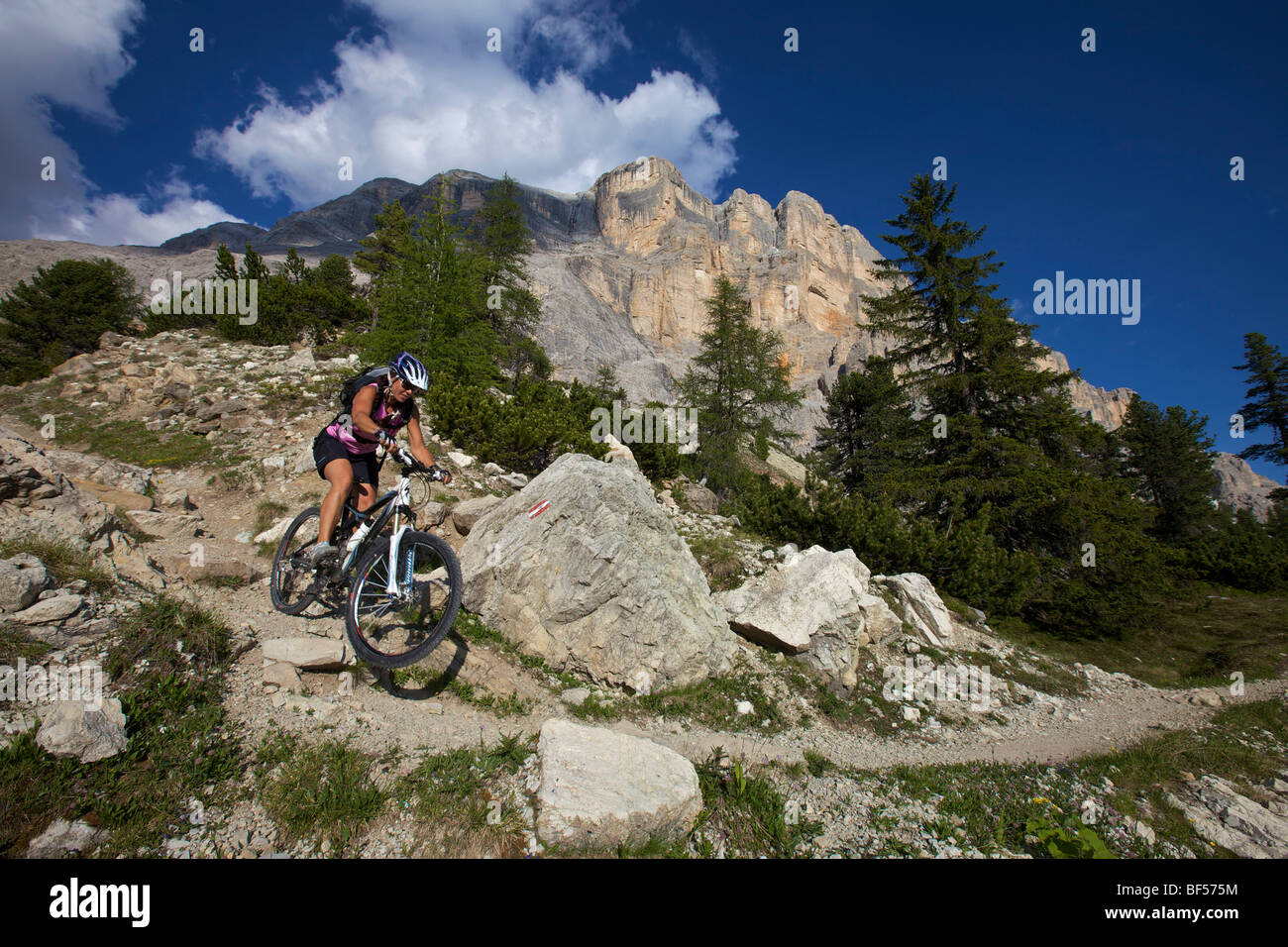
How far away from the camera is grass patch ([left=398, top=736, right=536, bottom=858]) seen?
2.99m

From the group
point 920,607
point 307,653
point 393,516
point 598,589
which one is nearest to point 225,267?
point 393,516

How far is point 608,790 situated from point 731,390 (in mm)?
19644

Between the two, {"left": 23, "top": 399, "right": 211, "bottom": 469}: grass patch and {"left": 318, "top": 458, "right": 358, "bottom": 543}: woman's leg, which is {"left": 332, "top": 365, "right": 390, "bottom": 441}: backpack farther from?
{"left": 23, "top": 399, "right": 211, "bottom": 469}: grass patch

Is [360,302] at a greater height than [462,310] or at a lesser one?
greater

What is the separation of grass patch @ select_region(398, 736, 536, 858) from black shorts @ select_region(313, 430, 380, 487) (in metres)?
3.00

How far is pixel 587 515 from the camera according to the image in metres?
6.43

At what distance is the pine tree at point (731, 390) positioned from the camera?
20.7 meters

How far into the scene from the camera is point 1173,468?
33.5m

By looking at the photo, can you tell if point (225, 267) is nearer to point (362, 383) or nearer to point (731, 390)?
point (731, 390)

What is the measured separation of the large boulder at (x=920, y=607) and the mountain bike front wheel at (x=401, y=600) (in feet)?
29.9

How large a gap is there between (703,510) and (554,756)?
13.6 meters

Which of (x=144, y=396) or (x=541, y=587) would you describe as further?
(x=144, y=396)
